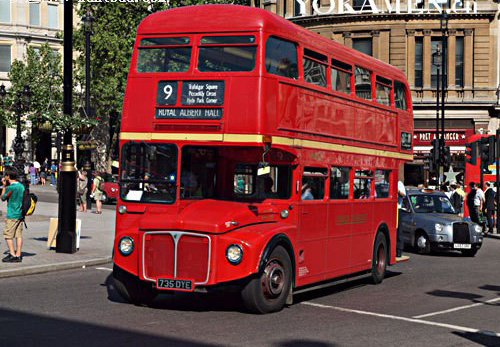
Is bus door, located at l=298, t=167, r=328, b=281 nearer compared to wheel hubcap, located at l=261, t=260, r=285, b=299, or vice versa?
wheel hubcap, located at l=261, t=260, r=285, b=299

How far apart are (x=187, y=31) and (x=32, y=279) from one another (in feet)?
19.1

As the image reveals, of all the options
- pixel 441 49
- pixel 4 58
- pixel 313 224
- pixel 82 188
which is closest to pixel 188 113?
pixel 313 224

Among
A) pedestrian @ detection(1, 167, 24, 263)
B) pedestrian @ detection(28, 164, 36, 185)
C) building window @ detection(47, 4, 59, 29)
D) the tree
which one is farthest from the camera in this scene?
building window @ detection(47, 4, 59, 29)

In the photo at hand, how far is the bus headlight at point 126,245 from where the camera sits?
11.8m

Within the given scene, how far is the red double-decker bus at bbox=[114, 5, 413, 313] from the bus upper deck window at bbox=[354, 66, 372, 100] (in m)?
1.57

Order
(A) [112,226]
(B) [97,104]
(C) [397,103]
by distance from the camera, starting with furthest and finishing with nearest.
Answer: (B) [97,104] < (A) [112,226] < (C) [397,103]

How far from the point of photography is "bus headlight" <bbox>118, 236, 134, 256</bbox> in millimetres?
11828

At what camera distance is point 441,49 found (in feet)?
172

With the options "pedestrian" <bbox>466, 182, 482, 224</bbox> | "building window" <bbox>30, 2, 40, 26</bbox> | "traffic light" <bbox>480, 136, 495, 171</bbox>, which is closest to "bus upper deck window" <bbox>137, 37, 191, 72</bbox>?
"traffic light" <bbox>480, 136, 495, 171</bbox>

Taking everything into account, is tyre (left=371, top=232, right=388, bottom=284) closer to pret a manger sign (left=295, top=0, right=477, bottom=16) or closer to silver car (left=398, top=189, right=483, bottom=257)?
silver car (left=398, top=189, right=483, bottom=257)

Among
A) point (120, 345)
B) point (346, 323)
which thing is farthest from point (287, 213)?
point (120, 345)

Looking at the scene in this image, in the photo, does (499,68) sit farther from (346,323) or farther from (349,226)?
(346,323)

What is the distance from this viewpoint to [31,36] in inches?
3135

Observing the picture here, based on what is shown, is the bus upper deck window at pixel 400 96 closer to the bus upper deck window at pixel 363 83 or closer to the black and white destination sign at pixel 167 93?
the bus upper deck window at pixel 363 83
